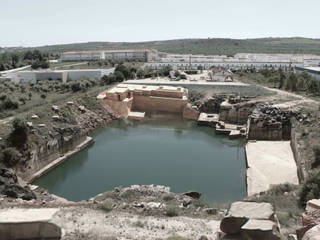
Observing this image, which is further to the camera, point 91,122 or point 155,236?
point 91,122

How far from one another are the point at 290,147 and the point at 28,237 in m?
19.1

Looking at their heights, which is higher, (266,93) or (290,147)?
(266,93)

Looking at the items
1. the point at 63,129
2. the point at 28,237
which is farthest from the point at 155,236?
the point at 63,129

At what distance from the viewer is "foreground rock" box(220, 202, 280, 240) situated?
19.6 feet

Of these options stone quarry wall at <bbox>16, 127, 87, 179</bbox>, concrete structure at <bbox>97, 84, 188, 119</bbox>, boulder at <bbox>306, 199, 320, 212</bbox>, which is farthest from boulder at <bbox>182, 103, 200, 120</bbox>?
boulder at <bbox>306, 199, 320, 212</bbox>

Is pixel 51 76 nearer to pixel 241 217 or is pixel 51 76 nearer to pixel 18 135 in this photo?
pixel 18 135

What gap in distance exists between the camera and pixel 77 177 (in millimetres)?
18891

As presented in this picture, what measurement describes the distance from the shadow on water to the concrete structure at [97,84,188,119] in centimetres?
403

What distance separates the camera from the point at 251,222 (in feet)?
20.7

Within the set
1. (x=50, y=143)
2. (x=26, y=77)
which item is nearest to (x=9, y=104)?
(x=50, y=143)

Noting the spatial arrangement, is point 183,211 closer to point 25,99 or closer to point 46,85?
point 25,99

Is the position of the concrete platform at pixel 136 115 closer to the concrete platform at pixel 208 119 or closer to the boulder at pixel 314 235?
the concrete platform at pixel 208 119

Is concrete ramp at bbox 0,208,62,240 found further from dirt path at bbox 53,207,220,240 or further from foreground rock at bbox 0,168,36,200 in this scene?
foreground rock at bbox 0,168,36,200

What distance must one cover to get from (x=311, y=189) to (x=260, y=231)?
5.94m
